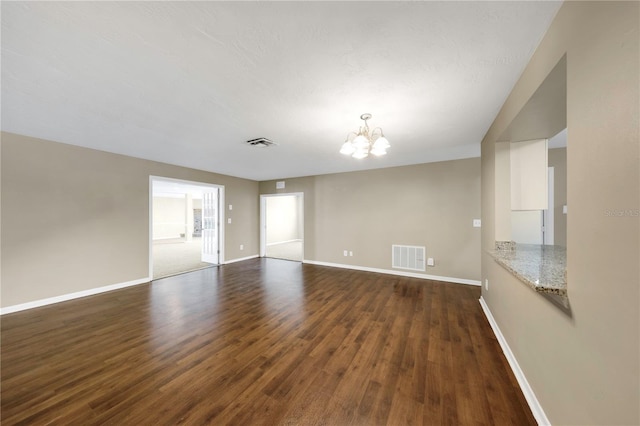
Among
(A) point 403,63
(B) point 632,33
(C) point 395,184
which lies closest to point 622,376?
(B) point 632,33

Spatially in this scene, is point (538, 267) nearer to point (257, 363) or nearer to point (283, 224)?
point (257, 363)

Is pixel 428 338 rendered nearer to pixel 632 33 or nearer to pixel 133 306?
pixel 632 33

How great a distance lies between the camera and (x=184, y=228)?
1086 centimetres

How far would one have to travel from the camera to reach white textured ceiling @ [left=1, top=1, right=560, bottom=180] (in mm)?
1207

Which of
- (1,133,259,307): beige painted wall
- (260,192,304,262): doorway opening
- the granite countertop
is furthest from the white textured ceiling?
(260,192,304,262): doorway opening

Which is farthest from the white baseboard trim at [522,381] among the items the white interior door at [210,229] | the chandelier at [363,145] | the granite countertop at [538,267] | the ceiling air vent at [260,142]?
the white interior door at [210,229]

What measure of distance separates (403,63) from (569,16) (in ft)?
2.71

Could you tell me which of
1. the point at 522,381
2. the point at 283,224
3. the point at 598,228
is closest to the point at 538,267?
the point at 522,381

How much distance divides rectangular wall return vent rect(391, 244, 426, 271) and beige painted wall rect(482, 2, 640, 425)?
10.9 ft

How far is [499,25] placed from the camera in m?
1.28

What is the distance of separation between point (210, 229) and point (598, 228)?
668 cm

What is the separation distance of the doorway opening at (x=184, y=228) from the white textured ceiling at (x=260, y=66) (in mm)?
2650

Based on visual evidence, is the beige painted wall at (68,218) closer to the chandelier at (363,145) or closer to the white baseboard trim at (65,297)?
the white baseboard trim at (65,297)

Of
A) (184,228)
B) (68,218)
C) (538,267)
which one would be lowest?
(184,228)
